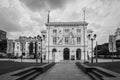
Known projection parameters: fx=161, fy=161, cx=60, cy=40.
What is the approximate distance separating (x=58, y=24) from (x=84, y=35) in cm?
1143

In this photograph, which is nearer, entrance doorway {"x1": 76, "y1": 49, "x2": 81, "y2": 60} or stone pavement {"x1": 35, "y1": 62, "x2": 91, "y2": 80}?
stone pavement {"x1": 35, "y1": 62, "x2": 91, "y2": 80}

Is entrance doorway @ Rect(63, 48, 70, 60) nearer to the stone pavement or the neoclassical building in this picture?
the neoclassical building

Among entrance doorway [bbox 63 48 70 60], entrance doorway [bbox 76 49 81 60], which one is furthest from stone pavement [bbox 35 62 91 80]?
entrance doorway [bbox 63 48 70 60]

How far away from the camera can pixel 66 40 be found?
214ft

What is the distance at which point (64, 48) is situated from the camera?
64.6 metres

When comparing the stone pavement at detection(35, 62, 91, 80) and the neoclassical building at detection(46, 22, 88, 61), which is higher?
the neoclassical building at detection(46, 22, 88, 61)

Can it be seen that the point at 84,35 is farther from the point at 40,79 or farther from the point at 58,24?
the point at 40,79

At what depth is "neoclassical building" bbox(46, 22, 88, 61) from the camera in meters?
64.2

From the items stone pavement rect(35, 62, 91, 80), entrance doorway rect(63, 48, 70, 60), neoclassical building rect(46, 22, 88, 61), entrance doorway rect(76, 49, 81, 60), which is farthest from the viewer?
entrance doorway rect(63, 48, 70, 60)

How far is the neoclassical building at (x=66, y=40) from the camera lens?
6419 centimetres

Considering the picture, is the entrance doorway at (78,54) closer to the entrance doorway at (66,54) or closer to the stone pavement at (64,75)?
the entrance doorway at (66,54)

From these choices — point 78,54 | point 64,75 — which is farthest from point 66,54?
point 64,75

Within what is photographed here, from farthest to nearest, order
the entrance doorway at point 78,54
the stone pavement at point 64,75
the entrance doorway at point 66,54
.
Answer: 1. the entrance doorway at point 66,54
2. the entrance doorway at point 78,54
3. the stone pavement at point 64,75


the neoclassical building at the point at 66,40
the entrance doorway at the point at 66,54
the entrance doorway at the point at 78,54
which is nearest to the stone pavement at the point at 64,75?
the neoclassical building at the point at 66,40
